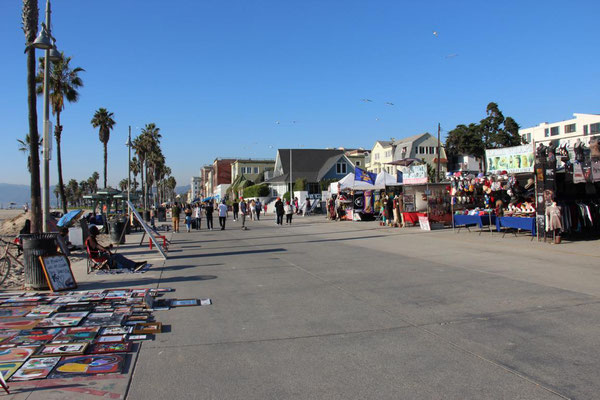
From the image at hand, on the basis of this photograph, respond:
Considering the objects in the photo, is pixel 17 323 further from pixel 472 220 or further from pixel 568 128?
pixel 568 128

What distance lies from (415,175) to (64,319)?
63.9 feet

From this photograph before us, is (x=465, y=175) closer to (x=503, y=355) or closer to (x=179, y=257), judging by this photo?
(x=179, y=257)

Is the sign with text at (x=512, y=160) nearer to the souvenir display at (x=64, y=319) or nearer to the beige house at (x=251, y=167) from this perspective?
the souvenir display at (x=64, y=319)

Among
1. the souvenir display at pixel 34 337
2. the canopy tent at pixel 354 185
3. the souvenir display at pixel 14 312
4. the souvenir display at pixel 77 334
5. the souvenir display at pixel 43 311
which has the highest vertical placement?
the canopy tent at pixel 354 185

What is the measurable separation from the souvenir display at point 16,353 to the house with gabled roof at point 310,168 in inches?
2153

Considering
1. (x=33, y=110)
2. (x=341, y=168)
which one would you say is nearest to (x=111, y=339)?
(x=33, y=110)

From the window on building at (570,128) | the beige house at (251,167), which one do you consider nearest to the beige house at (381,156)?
the beige house at (251,167)

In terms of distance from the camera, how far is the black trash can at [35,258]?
9.09 m

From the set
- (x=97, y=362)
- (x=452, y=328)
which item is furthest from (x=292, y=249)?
(x=97, y=362)

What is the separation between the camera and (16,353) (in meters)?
5.07

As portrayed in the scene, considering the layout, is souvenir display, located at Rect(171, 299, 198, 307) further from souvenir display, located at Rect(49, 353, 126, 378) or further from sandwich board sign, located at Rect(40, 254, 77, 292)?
sandwich board sign, located at Rect(40, 254, 77, 292)

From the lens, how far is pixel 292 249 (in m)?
15.9

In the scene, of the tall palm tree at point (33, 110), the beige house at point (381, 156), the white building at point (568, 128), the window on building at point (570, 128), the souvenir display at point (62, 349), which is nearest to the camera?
the souvenir display at point (62, 349)

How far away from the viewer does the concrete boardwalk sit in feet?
13.8
